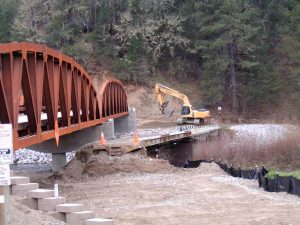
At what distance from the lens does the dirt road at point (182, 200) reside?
19.5 metres

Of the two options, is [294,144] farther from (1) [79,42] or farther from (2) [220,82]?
(1) [79,42]

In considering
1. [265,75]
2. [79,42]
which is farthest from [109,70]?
[265,75]

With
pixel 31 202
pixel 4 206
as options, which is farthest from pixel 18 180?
pixel 4 206

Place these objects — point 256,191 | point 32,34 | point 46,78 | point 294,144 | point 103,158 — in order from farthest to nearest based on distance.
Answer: point 32,34 < point 294,144 < point 103,158 < point 256,191 < point 46,78

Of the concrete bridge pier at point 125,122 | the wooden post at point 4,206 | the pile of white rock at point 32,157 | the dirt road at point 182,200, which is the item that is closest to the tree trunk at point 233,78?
the concrete bridge pier at point 125,122

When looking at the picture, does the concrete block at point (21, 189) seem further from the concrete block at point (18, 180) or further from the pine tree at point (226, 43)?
the pine tree at point (226, 43)

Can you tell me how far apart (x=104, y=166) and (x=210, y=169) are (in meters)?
5.92

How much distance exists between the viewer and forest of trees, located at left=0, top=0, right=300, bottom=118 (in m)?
64.1

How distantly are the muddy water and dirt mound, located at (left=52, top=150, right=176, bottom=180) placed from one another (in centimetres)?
604

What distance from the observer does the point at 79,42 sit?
67.7 meters

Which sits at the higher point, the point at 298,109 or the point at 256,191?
the point at 298,109

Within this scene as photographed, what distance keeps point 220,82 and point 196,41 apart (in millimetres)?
5623

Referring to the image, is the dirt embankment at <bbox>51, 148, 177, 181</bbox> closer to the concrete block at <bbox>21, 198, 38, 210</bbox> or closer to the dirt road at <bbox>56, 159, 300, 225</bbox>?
the dirt road at <bbox>56, 159, 300, 225</bbox>

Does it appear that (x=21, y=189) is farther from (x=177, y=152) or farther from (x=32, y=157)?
(x=32, y=157)
